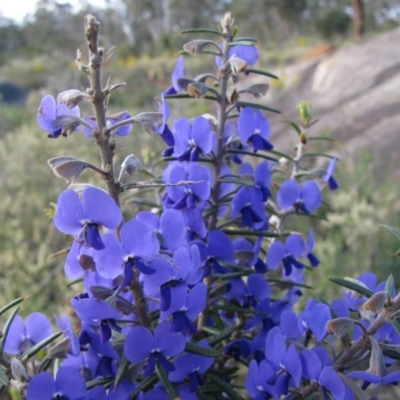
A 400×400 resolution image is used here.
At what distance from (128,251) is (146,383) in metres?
0.26

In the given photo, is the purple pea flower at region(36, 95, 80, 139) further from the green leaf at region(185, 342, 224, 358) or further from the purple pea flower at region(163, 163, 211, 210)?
the green leaf at region(185, 342, 224, 358)

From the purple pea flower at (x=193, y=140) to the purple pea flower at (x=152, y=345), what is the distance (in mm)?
289

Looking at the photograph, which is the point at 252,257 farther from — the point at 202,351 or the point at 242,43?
the point at 242,43

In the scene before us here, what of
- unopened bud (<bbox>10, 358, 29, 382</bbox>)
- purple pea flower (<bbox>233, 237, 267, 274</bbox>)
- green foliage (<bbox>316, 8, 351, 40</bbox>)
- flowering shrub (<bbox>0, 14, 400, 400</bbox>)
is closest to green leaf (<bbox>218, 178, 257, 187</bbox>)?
flowering shrub (<bbox>0, 14, 400, 400</bbox>)

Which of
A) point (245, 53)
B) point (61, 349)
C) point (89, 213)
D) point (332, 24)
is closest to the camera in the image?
point (89, 213)

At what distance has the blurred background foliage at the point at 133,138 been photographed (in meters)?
2.99

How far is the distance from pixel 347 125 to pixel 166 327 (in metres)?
5.80

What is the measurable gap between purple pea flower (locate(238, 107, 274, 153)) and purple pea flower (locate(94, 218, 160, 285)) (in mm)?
311

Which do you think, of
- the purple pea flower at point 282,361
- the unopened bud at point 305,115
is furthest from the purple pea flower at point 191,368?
the unopened bud at point 305,115

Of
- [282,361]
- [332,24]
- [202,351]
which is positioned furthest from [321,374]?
[332,24]

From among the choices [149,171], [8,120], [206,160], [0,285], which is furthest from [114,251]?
[8,120]

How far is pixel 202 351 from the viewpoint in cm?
77

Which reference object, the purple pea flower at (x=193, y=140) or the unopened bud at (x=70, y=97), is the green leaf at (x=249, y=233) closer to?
the purple pea flower at (x=193, y=140)

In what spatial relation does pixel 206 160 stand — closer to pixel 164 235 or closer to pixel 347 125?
pixel 164 235
